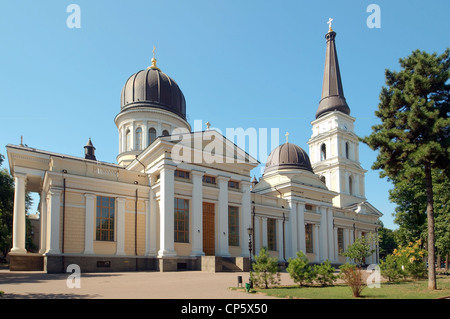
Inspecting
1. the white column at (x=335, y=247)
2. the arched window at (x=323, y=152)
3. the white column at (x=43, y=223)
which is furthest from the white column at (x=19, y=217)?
the arched window at (x=323, y=152)

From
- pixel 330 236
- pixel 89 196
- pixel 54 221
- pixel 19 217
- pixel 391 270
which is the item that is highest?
pixel 89 196

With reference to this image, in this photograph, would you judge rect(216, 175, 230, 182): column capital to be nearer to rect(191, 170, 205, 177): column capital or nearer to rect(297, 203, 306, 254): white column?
rect(191, 170, 205, 177): column capital

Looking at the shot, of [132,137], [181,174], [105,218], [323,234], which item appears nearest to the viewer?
[105,218]

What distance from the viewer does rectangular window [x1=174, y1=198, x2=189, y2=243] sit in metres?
30.5

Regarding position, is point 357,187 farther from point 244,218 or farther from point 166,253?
point 166,253

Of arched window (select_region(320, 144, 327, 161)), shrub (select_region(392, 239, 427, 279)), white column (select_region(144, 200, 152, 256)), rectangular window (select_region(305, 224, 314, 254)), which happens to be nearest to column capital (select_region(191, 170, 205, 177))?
white column (select_region(144, 200, 152, 256))

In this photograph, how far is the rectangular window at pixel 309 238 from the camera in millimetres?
42697

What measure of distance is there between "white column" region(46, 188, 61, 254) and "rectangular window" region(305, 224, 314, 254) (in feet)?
86.1

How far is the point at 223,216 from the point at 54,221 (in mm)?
13179

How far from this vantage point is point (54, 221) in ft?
87.9

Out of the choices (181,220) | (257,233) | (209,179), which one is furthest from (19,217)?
(257,233)

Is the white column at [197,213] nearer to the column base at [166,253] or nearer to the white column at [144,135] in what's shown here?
the column base at [166,253]

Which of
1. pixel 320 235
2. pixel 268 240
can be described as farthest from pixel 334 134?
pixel 268 240
